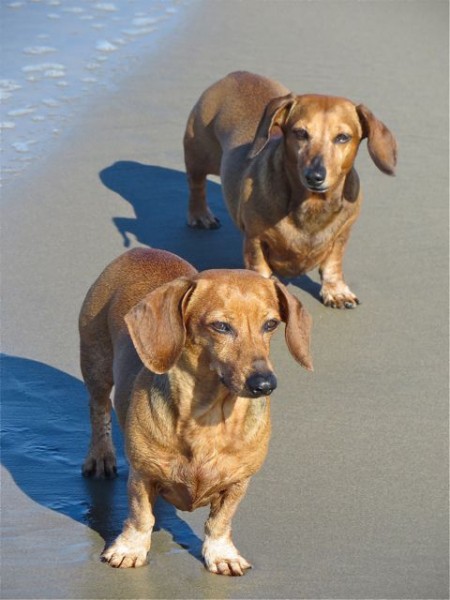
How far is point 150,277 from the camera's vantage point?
4.76 meters

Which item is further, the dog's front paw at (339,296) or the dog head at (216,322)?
the dog's front paw at (339,296)

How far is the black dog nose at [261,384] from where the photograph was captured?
3.76m

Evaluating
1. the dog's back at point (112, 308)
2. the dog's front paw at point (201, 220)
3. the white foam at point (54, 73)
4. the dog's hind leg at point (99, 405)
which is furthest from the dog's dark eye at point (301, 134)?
the white foam at point (54, 73)

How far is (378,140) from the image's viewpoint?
630 cm

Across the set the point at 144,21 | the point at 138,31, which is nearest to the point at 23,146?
the point at 138,31

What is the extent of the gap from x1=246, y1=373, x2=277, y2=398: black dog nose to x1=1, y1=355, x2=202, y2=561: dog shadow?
874 mm

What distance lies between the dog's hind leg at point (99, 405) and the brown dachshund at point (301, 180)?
5.33 feet

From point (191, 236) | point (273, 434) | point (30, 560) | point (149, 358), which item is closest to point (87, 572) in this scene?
point (30, 560)

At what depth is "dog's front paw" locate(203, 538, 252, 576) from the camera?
4.30 m

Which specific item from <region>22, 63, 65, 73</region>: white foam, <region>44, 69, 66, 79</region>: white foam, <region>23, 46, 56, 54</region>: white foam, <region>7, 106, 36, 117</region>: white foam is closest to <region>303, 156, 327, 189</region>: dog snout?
<region>7, 106, 36, 117</region>: white foam

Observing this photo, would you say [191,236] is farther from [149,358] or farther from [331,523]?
[149,358]

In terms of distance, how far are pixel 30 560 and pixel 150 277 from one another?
42.5 inches

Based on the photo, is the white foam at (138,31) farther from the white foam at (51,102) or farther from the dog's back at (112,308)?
the dog's back at (112,308)

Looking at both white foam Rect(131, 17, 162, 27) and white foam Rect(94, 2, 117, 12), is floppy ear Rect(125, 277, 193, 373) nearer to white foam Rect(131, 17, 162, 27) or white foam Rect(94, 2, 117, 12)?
white foam Rect(131, 17, 162, 27)
